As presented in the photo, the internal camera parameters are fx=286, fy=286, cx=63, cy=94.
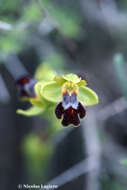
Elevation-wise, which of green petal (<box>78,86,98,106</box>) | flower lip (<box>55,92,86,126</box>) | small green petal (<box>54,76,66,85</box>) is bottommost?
flower lip (<box>55,92,86,126</box>)

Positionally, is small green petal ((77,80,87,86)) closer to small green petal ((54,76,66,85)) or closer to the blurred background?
small green petal ((54,76,66,85))

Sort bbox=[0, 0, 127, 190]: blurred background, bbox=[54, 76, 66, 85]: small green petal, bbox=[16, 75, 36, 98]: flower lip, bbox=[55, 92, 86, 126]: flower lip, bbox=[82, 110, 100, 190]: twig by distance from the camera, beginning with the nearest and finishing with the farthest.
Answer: bbox=[55, 92, 86, 126]: flower lip → bbox=[54, 76, 66, 85]: small green petal → bbox=[16, 75, 36, 98]: flower lip → bbox=[82, 110, 100, 190]: twig → bbox=[0, 0, 127, 190]: blurred background

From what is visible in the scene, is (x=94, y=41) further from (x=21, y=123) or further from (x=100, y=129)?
(x=21, y=123)

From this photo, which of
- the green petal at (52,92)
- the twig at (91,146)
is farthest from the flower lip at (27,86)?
the twig at (91,146)

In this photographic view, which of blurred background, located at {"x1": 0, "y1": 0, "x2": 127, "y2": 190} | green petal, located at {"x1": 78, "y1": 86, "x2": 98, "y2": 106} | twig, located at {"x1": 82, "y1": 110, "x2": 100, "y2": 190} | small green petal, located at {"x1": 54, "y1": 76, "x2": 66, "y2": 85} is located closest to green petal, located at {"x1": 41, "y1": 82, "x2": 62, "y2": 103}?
small green petal, located at {"x1": 54, "y1": 76, "x2": 66, "y2": 85}

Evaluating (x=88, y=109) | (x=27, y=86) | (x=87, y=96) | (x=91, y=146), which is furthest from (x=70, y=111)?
(x=88, y=109)

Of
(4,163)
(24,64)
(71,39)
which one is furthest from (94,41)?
(4,163)
